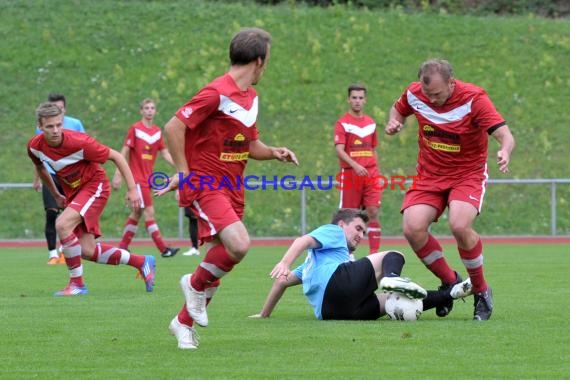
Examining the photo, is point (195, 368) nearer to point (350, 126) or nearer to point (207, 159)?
point (207, 159)

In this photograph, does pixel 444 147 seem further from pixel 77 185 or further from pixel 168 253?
pixel 168 253

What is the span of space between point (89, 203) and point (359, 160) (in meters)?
5.51

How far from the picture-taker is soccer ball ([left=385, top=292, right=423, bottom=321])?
9094 millimetres

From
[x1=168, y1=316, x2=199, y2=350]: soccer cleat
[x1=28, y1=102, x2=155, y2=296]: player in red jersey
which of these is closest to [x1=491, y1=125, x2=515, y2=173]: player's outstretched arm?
[x1=168, y1=316, x2=199, y2=350]: soccer cleat

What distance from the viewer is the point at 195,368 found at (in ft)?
22.4

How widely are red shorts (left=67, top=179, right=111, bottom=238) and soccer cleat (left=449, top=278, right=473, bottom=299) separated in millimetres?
4097

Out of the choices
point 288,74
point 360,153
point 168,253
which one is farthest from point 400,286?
point 288,74

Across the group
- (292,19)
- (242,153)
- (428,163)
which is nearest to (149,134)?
(428,163)

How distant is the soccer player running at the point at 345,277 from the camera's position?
8.99 meters

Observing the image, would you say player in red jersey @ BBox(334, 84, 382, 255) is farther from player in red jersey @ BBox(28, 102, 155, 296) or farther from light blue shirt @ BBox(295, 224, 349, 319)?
light blue shirt @ BBox(295, 224, 349, 319)

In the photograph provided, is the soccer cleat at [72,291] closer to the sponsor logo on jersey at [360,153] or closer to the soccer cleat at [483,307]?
the soccer cleat at [483,307]

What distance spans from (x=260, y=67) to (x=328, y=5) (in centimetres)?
3205

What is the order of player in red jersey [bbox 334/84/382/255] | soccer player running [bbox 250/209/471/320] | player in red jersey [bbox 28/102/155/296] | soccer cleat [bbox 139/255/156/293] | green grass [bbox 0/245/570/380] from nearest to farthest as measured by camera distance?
green grass [bbox 0/245/570/380], soccer player running [bbox 250/209/471/320], player in red jersey [bbox 28/102/155/296], soccer cleat [bbox 139/255/156/293], player in red jersey [bbox 334/84/382/255]

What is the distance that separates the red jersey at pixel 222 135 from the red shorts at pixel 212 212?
0.28 feet
